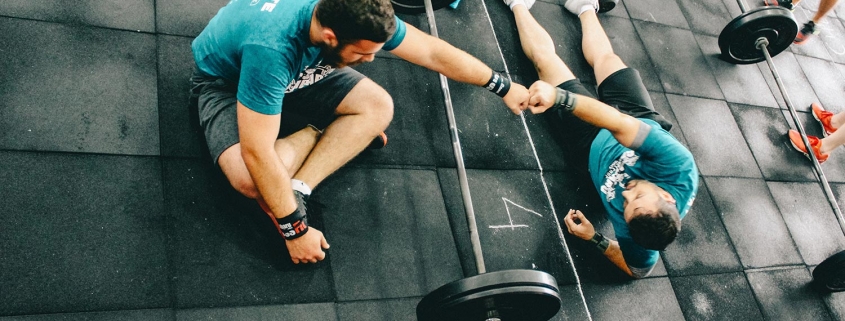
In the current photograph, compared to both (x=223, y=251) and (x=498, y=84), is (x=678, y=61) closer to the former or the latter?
(x=498, y=84)

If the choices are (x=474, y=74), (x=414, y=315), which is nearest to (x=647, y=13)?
(x=474, y=74)

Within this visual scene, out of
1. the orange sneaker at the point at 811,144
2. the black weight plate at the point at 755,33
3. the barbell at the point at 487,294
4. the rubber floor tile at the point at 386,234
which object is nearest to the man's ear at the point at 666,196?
the barbell at the point at 487,294

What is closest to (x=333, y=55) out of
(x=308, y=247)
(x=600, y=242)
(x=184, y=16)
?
(x=308, y=247)

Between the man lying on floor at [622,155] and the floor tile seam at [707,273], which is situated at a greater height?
the man lying on floor at [622,155]

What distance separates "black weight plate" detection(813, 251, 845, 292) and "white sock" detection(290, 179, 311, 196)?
254cm

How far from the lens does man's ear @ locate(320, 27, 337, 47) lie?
1.56m

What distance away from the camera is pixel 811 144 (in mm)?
3396

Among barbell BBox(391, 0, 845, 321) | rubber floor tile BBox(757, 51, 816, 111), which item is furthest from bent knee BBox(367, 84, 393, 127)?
rubber floor tile BBox(757, 51, 816, 111)

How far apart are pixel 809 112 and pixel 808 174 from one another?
0.62m

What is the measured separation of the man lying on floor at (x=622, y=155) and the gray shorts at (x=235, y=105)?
2.49ft

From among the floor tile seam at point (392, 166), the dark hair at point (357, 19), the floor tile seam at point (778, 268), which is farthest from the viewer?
the floor tile seam at point (778, 268)

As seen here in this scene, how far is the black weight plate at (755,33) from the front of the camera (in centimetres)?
321

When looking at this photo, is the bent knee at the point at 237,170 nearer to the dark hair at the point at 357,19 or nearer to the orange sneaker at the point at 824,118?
the dark hair at the point at 357,19

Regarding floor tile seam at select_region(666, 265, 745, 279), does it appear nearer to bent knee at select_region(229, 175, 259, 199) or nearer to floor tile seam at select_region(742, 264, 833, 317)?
floor tile seam at select_region(742, 264, 833, 317)
